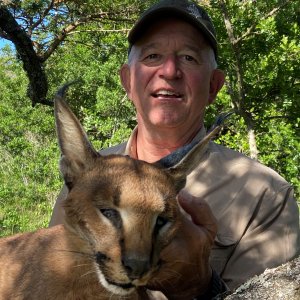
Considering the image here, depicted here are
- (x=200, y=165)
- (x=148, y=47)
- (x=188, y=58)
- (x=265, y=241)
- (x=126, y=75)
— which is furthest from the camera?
(x=126, y=75)

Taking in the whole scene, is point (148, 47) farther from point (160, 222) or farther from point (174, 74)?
point (160, 222)

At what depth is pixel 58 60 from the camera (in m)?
19.4

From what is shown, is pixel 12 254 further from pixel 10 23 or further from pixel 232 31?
pixel 232 31

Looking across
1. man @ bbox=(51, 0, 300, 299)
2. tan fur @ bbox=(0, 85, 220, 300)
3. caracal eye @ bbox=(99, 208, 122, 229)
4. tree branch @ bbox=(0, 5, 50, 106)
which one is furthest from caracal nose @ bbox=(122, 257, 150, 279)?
tree branch @ bbox=(0, 5, 50, 106)

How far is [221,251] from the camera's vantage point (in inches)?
147

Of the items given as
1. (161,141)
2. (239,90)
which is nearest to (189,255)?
(161,141)

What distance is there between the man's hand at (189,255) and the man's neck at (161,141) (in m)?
1.30

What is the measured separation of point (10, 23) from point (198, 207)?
8459 mm

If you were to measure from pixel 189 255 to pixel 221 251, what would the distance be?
0.81 m

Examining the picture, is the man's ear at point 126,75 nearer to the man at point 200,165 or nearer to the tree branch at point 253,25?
the man at point 200,165

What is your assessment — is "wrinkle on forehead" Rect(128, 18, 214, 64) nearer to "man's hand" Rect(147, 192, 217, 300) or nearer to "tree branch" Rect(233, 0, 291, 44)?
"man's hand" Rect(147, 192, 217, 300)

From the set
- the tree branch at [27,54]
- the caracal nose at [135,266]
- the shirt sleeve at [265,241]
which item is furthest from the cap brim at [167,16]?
the tree branch at [27,54]

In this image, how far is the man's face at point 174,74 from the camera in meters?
4.20

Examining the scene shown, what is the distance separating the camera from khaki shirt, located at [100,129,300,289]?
3678 mm
